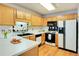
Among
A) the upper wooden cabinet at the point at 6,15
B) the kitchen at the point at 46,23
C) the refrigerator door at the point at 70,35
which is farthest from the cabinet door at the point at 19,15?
the refrigerator door at the point at 70,35

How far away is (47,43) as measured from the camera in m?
4.88

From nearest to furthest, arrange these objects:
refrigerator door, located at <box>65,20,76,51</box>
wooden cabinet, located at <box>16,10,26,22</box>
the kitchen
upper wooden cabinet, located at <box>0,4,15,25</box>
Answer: upper wooden cabinet, located at <box>0,4,15,25</box> → the kitchen → wooden cabinet, located at <box>16,10,26,22</box> → refrigerator door, located at <box>65,20,76,51</box>

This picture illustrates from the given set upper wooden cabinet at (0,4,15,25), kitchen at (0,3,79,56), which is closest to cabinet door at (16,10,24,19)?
kitchen at (0,3,79,56)

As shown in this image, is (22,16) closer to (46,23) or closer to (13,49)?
(46,23)

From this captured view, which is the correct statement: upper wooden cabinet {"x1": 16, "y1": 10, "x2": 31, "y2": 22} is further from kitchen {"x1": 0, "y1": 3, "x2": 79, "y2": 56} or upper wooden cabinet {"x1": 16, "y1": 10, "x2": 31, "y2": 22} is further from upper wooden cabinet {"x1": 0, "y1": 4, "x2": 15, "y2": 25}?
upper wooden cabinet {"x1": 0, "y1": 4, "x2": 15, "y2": 25}

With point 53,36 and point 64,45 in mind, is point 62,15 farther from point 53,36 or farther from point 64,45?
point 64,45

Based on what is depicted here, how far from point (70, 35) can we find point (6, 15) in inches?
109

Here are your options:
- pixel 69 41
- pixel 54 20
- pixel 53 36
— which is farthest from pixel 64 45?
pixel 54 20

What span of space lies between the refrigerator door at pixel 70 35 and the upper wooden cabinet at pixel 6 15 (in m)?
2.43

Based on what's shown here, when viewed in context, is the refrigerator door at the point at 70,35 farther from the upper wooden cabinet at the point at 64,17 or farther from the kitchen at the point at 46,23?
the upper wooden cabinet at the point at 64,17

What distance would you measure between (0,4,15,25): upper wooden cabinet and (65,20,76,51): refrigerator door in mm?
2428

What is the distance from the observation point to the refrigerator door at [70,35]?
3557 millimetres

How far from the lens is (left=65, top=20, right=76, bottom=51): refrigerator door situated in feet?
11.7

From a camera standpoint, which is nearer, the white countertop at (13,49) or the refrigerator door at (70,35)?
the white countertop at (13,49)
